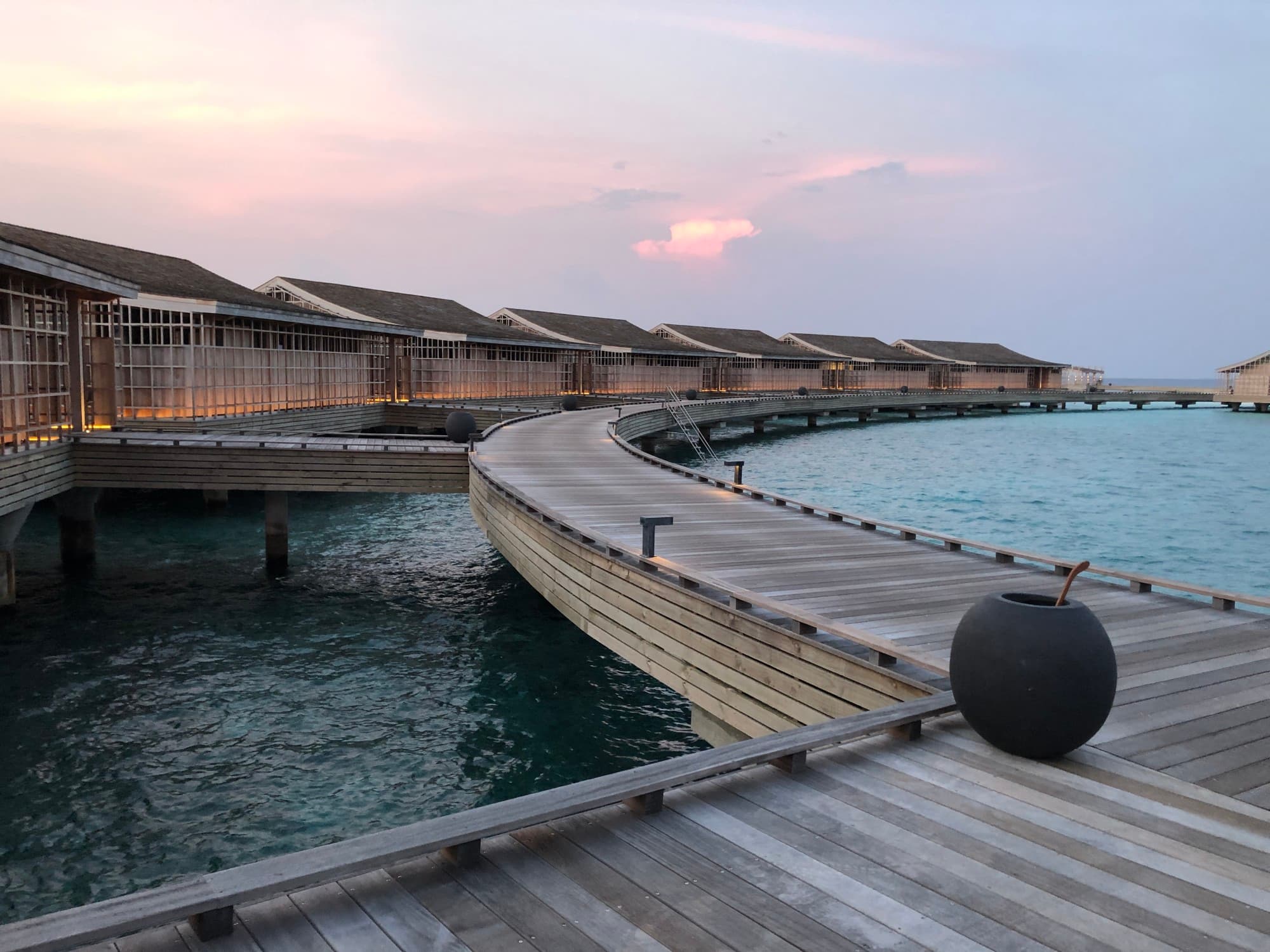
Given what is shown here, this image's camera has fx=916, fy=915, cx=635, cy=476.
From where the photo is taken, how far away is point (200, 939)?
13.1 ft

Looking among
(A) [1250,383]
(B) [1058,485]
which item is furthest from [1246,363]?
(B) [1058,485]

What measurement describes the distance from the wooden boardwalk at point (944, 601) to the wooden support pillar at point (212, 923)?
219 inches

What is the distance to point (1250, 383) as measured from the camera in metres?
113

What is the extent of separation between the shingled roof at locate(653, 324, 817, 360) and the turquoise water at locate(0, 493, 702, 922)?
197 feet

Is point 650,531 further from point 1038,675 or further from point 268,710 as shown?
point 268,710

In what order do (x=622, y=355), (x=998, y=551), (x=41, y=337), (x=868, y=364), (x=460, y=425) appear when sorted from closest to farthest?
(x=998, y=551) < (x=41, y=337) < (x=460, y=425) < (x=622, y=355) < (x=868, y=364)

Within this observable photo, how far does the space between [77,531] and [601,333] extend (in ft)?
165

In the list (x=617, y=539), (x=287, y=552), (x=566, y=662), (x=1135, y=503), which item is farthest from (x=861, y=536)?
(x=1135, y=503)

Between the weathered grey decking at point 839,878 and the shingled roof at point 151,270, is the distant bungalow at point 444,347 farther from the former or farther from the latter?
the weathered grey decking at point 839,878

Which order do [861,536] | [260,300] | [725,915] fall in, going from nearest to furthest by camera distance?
[725,915]
[861,536]
[260,300]

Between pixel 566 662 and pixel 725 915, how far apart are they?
12.3 metres

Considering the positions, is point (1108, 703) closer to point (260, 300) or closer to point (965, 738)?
point (965, 738)

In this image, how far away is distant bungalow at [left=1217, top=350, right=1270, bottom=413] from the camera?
359 ft

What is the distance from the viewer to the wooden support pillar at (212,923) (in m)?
3.97
